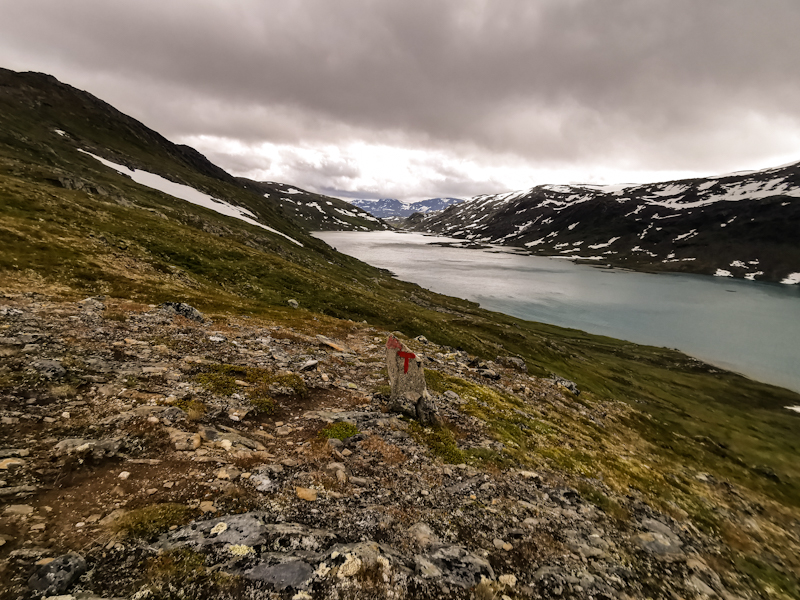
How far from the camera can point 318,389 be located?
16.3 m

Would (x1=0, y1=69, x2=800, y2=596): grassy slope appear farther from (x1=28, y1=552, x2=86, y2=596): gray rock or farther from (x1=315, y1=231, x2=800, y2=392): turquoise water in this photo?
(x1=315, y1=231, x2=800, y2=392): turquoise water

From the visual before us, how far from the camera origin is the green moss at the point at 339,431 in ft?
40.2

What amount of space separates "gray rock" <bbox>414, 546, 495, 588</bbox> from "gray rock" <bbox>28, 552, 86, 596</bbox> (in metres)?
5.80

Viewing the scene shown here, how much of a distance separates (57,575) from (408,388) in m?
12.5

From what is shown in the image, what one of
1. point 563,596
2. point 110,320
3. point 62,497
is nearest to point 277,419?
point 62,497

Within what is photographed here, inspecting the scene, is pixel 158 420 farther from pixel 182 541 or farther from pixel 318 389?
pixel 318 389

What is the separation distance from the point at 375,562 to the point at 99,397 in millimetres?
9511

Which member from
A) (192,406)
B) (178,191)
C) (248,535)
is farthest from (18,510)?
(178,191)

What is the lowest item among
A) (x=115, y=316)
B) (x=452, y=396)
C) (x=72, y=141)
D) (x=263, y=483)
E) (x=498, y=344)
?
(x=498, y=344)

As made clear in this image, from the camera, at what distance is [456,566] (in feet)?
25.7

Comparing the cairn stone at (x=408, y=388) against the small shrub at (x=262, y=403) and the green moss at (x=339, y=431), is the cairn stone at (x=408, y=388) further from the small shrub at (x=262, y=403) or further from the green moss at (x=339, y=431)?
the small shrub at (x=262, y=403)

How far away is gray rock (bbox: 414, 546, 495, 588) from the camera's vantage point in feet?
24.4

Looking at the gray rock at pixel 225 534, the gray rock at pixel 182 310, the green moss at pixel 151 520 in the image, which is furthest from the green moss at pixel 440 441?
the gray rock at pixel 182 310

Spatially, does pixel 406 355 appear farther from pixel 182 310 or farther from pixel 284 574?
pixel 182 310
